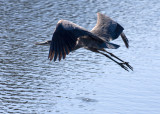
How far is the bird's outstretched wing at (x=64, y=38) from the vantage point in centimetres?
827

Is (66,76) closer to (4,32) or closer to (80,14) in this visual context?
(4,32)

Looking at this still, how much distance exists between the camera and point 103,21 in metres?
10.7

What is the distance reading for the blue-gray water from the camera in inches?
419

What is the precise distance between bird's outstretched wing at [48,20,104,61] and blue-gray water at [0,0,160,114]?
2319 mm

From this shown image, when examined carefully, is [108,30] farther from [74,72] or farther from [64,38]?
[74,72]

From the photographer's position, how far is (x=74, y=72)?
12875 mm

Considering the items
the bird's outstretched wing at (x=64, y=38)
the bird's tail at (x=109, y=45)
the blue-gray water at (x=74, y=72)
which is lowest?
the blue-gray water at (x=74, y=72)

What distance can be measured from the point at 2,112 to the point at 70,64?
384cm

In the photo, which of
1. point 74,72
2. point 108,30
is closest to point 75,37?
point 108,30

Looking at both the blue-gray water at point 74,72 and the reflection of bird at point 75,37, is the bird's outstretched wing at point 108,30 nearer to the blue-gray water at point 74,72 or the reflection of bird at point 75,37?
the reflection of bird at point 75,37

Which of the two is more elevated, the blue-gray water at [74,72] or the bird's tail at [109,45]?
the bird's tail at [109,45]

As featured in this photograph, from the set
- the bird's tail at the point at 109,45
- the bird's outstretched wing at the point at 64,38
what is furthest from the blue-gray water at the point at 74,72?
the bird's outstretched wing at the point at 64,38

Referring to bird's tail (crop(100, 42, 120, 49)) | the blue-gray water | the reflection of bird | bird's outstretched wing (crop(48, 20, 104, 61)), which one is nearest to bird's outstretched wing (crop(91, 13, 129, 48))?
the reflection of bird

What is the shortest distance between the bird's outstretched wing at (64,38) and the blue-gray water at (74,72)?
91.3 inches
